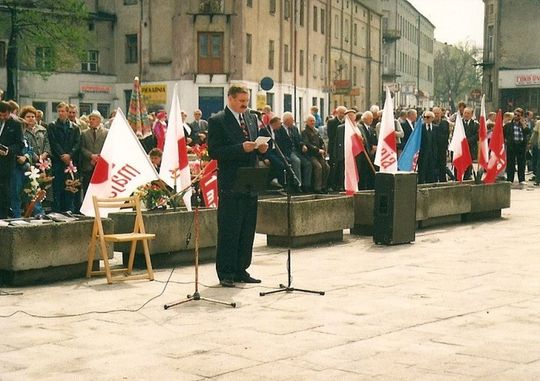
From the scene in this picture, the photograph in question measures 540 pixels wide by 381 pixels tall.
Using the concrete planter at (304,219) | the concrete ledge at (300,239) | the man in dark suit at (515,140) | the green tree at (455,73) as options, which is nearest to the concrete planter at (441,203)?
the concrete planter at (304,219)

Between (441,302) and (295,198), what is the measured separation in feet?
18.3

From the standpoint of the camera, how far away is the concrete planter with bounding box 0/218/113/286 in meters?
11.0

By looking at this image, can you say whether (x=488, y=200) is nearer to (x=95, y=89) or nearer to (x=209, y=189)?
(x=209, y=189)

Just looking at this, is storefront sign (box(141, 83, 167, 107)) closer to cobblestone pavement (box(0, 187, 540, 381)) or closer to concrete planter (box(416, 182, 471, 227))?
concrete planter (box(416, 182, 471, 227))

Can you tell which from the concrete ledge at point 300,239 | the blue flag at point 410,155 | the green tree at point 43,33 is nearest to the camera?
the concrete ledge at point 300,239

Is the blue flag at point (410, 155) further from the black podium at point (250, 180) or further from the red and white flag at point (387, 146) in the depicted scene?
the black podium at point (250, 180)

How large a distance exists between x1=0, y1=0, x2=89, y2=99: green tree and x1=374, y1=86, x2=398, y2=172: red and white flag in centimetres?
3400

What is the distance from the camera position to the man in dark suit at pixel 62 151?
673 inches

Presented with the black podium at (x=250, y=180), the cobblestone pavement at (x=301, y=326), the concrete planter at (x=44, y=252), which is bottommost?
the cobblestone pavement at (x=301, y=326)

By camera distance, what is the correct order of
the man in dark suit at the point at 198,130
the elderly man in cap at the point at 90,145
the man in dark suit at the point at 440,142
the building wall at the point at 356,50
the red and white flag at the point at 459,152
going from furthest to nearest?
the building wall at the point at 356,50 < the man in dark suit at the point at 198,130 < the man in dark suit at the point at 440,142 < the red and white flag at the point at 459,152 < the elderly man in cap at the point at 90,145

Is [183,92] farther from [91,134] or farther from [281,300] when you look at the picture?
[281,300]

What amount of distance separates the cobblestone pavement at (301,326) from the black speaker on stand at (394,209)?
1.46 metres

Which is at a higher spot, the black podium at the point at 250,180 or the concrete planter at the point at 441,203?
the black podium at the point at 250,180

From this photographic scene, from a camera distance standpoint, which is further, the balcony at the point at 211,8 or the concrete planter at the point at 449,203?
the balcony at the point at 211,8
